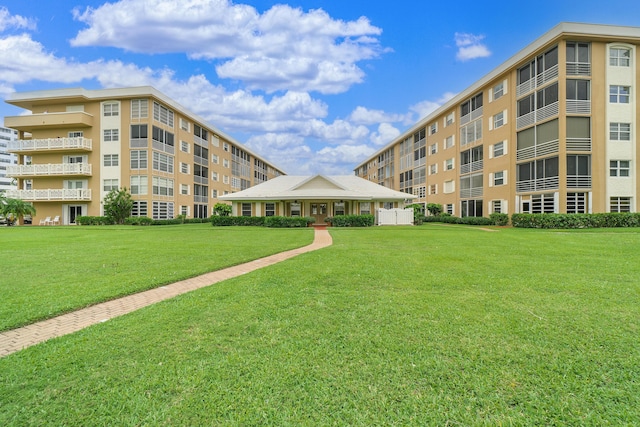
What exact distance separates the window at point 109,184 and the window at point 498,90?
40249 millimetres

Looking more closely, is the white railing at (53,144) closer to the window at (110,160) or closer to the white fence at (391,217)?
the window at (110,160)

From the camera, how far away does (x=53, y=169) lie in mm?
34312

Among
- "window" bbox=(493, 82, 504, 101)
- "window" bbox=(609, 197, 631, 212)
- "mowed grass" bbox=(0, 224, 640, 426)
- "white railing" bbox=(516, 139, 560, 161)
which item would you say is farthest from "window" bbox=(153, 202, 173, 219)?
"window" bbox=(609, 197, 631, 212)

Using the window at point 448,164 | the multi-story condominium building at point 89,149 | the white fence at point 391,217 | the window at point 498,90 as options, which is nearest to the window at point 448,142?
the window at point 448,164

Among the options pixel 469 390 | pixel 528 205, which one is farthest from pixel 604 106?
pixel 469 390

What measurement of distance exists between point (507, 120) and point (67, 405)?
3485cm

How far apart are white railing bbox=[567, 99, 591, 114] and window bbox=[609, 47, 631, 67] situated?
4031 mm

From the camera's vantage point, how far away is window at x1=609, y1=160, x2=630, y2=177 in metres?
24.4

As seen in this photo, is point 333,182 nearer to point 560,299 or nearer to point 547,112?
point 547,112

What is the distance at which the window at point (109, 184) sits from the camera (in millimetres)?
34219

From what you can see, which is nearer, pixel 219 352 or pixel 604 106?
pixel 219 352

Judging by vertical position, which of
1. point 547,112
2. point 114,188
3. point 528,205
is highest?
point 547,112

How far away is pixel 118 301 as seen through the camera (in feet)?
19.3

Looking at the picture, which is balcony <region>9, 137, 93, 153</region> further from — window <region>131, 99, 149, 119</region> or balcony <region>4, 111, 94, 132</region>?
window <region>131, 99, 149, 119</region>
